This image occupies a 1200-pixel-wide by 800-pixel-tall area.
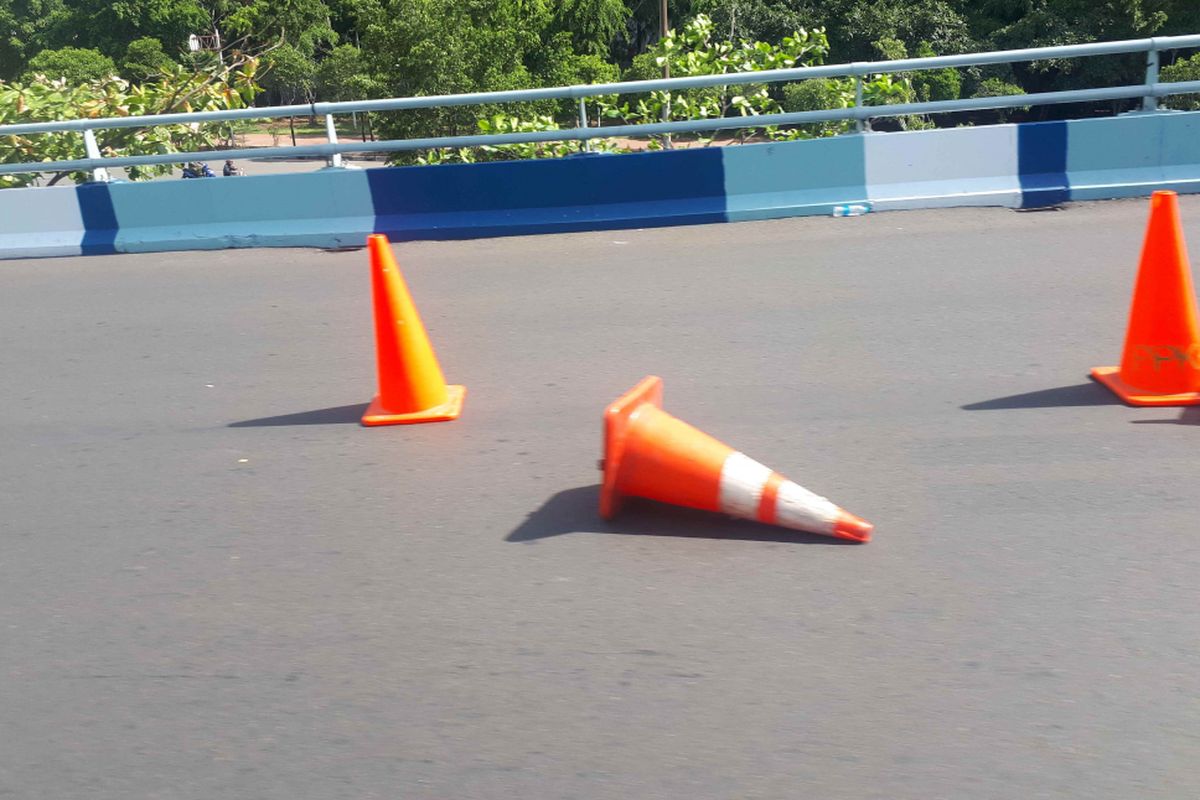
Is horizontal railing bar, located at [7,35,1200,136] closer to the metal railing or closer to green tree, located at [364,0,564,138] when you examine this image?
the metal railing

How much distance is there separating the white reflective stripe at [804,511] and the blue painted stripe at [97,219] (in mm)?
7449

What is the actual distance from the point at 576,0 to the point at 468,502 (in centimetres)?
4523

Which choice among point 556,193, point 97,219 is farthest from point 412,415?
point 97,219

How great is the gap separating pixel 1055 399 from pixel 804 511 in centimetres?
184

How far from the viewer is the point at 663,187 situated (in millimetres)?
9484

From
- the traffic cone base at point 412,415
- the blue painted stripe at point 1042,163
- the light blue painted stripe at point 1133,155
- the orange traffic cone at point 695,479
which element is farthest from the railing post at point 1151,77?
the orange traffic cone at point 695,479

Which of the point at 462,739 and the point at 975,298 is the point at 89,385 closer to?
the point at 462,739

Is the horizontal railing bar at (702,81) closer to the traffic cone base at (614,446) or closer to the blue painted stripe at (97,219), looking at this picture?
the blue painted stripe at (97,219)

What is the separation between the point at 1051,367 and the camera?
5.73m

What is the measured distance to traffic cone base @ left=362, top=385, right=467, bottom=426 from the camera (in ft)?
17.8

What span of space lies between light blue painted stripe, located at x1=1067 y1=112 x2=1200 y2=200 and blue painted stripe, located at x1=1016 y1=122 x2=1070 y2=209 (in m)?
0.06

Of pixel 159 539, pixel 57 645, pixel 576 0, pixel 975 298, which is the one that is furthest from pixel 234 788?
pixel 576 0

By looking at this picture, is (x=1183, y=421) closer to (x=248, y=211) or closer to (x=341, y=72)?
(x=248, y=211)

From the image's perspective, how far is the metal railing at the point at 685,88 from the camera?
9.01 metres
